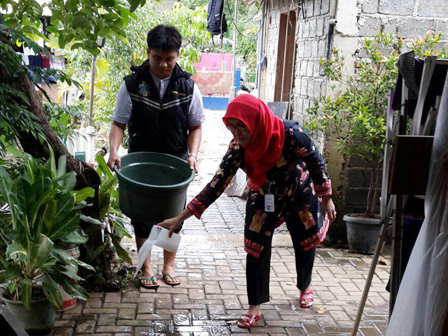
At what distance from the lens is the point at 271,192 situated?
393 centimetres

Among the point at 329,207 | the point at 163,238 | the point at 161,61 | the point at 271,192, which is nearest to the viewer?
the point at 163,238

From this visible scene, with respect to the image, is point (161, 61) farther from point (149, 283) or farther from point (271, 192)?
point (149, 283)

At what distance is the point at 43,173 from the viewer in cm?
358

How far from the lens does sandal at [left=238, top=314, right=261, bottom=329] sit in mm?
3945

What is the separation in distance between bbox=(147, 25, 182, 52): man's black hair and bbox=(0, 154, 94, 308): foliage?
1236 millimetres

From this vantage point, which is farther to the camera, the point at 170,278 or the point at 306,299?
the point at 170,278

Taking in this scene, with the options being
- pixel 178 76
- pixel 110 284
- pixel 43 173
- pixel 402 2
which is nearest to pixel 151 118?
pixel 178 76

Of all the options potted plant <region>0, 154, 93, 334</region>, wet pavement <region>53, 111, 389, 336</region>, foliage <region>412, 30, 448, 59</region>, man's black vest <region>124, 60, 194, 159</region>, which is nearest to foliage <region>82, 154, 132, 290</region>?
wet pavement <region>53, 111, 389, 336</region>

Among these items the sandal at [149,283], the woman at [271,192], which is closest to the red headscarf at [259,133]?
the woman at [271,192]

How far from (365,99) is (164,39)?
2.54 meters

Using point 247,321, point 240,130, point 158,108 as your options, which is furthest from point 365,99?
point 247,321

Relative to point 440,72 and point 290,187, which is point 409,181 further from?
point 290,187

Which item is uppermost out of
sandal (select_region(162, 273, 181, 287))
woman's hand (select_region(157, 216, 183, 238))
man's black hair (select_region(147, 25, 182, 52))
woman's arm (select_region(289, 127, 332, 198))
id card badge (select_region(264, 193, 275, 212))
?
man's black hair (select_region(147, 25, 182, 52))

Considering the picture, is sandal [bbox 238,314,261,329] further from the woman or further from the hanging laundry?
the hanging laundry
